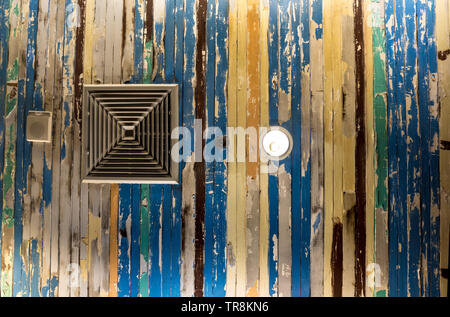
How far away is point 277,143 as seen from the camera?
1.76m

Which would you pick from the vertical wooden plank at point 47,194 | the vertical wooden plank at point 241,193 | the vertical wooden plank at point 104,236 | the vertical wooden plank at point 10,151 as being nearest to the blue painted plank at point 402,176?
the vertical wooden plank at point 241,193

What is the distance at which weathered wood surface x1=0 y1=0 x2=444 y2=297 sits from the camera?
5.90 ft

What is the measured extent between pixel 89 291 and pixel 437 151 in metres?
2.40

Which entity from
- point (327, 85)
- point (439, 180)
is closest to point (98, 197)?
point (327, 85)

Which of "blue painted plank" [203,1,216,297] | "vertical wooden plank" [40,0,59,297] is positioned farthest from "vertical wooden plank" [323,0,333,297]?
"vertical wooden plank" [40,0,59,297]

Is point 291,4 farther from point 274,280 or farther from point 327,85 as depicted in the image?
point 274,280

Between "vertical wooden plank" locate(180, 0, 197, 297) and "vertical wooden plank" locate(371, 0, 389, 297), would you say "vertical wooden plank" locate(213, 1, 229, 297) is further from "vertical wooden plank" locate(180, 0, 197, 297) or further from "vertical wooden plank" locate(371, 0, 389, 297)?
"vertical wooden plank" locate(371, 0, 389, 297)

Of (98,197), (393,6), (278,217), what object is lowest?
(278,217)

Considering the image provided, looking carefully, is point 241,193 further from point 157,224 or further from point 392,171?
point 392,171

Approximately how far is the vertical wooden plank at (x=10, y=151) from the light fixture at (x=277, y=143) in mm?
1655

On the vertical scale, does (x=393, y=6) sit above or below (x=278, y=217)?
above

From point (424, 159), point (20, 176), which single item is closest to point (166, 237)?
point (20, 176)

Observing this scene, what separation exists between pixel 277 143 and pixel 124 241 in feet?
3.83
